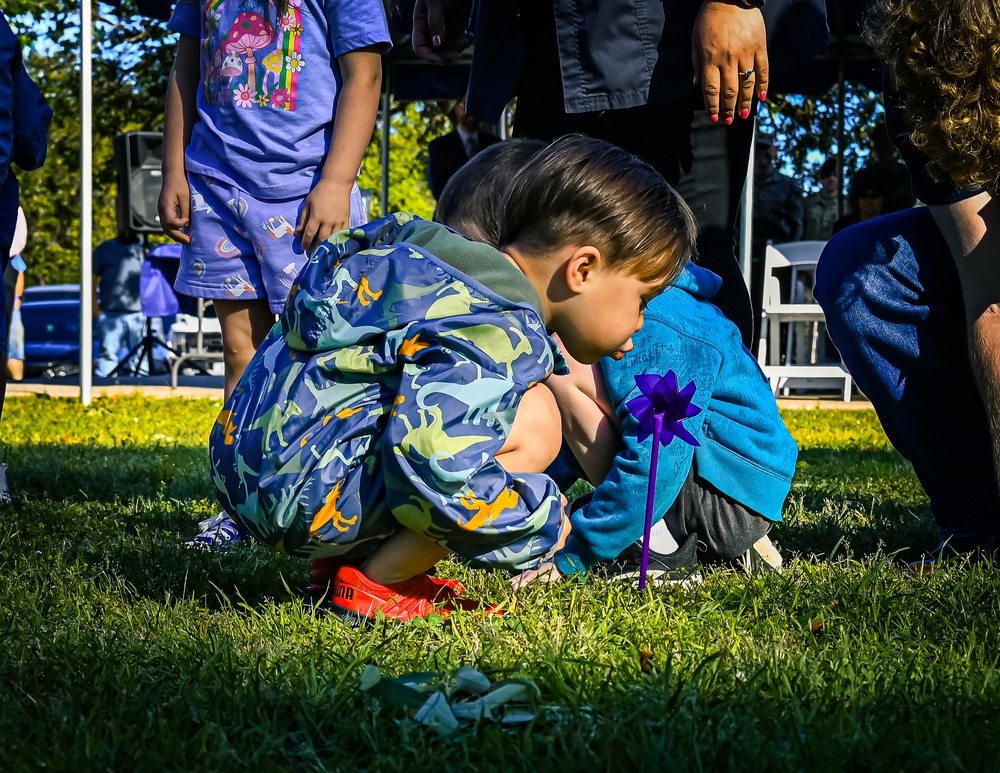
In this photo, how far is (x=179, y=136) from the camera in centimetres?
312

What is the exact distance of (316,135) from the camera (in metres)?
3.01

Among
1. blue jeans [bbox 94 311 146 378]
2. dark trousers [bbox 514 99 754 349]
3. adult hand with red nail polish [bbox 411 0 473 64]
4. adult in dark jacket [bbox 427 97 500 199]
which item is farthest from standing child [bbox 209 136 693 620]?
blue jeans [bbox 94 311 146 378]

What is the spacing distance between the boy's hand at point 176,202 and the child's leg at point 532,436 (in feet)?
4.11

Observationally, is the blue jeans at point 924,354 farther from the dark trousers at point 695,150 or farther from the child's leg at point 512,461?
the child's leg at point 512,461

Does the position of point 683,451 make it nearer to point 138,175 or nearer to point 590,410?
point 590,410

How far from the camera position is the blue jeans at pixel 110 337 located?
1430 cm

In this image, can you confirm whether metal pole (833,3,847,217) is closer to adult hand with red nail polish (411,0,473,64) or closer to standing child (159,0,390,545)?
adult hand with red nail polish (411,0,473,64)

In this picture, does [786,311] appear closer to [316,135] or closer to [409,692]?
[316,135]

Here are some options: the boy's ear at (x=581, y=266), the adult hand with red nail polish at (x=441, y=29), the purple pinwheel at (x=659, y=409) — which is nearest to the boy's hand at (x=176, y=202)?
the adult hand with red nail polish at (x=441, y=29)

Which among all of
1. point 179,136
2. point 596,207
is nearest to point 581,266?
point 596,207

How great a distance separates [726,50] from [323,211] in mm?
1037

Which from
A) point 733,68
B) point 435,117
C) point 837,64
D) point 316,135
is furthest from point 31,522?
point 435,117

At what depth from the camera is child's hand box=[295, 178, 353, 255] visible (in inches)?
113

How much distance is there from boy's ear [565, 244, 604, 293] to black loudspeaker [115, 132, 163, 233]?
10.9m
